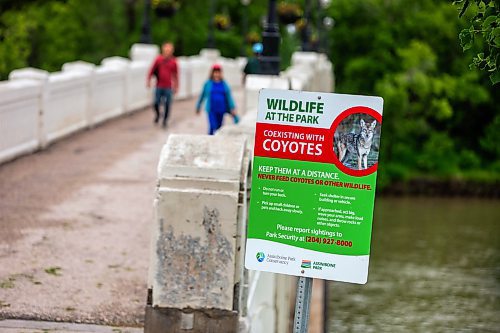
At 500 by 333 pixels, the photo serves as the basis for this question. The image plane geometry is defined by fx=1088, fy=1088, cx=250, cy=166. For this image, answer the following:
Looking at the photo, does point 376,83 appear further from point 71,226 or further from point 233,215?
point 233,215

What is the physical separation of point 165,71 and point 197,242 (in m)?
13.8

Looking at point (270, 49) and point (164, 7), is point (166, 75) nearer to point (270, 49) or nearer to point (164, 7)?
point (270, 49)

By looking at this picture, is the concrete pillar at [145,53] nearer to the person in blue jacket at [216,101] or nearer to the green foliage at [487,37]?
the person in blue jacket at [216,101]

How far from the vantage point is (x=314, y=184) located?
5.84 metres

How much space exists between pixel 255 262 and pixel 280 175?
1.64 ft

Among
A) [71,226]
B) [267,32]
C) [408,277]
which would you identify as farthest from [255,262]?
[408,277]

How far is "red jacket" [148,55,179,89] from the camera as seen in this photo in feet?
67.2

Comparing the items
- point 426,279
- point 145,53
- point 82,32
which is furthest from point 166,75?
point 82,32

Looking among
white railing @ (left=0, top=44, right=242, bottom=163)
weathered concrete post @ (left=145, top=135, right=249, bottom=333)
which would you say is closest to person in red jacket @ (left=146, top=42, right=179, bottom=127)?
white railing @ (left=0, top=44, right=242, bottom=163)

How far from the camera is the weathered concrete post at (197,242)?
7031mm

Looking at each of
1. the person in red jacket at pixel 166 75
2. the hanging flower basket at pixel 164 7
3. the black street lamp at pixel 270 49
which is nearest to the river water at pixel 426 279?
the hanging flower basket at pixel 164 7

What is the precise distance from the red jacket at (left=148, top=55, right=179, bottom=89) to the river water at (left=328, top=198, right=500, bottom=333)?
1192cm

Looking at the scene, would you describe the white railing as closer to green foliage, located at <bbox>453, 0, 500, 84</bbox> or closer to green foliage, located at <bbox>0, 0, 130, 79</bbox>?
green foliage, located at <bbox>453, 0, 500, 84</bbox>

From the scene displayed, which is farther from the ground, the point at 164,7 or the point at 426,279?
the point at 164,7
